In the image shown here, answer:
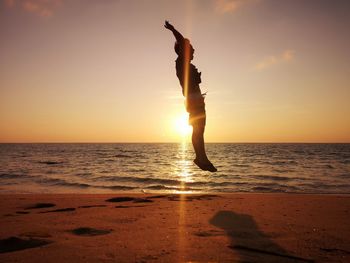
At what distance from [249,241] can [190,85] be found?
4.23 meters

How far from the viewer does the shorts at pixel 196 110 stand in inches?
149

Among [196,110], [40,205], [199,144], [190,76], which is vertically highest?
[190,76]

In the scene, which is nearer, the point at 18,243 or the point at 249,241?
the point at 18,243

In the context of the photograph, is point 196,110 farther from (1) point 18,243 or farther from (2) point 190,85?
(1) point 18,243

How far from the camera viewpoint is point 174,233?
7.44m

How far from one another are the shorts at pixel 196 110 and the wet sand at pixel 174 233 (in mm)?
2807

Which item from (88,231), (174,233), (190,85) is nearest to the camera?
(190,85)

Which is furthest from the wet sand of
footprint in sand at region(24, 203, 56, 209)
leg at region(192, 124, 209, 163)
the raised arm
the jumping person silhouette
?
the raised arm

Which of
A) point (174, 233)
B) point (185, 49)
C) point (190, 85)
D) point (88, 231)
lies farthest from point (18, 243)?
point (185, 49)

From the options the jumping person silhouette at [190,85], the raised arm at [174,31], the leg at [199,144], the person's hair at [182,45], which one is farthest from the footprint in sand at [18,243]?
the raised arm at [174,31]

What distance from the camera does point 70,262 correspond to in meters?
5.48

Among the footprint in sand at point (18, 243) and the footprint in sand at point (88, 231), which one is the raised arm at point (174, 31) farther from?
the footprint in sand at point (88, 231)

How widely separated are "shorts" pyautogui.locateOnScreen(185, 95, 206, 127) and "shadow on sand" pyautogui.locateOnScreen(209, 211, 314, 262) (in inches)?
113

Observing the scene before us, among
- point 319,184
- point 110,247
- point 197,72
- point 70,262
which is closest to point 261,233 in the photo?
point 110,247
